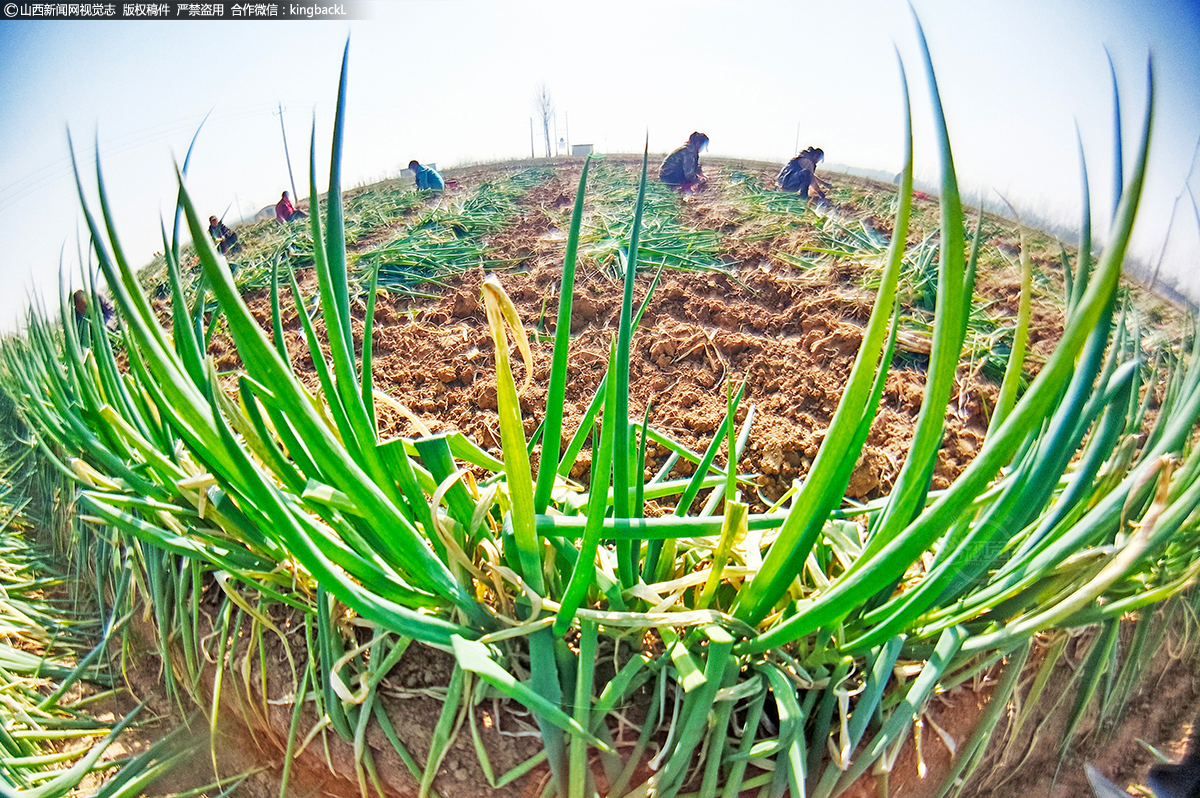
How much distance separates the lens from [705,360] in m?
0.65

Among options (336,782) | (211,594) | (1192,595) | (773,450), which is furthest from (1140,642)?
(211,594)

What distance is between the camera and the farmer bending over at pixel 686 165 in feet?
1.60

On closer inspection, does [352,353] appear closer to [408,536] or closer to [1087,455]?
[408,536]

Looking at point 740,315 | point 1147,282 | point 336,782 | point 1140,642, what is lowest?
point 336,782

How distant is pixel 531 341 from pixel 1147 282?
53 centimetres

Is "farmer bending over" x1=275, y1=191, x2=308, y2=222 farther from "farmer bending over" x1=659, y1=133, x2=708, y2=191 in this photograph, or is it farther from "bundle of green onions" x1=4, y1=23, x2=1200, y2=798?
"farmer bending over" x1=659, y1=133, x2=708, y2=191

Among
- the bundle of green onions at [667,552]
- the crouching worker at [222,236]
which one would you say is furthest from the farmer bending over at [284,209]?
the bundle of green onions at [667,552]

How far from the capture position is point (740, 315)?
0.67m

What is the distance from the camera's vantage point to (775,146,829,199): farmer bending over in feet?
1.64

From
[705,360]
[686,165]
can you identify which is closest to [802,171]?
[686,165]

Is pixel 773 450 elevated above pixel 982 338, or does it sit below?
below

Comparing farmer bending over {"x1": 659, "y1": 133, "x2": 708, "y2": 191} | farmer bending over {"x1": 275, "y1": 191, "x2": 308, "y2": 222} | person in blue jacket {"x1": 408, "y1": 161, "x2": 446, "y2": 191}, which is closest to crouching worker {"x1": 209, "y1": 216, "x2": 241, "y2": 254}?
farmer bending over {"x1": 275, "y1": 191, "x2": 308, "y2": 222}

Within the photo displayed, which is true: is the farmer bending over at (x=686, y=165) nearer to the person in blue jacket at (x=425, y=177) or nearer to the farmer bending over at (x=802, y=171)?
the farmer bending over at (x=802, y=171)

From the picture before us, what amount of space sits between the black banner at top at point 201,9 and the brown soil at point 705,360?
12.0 inches
